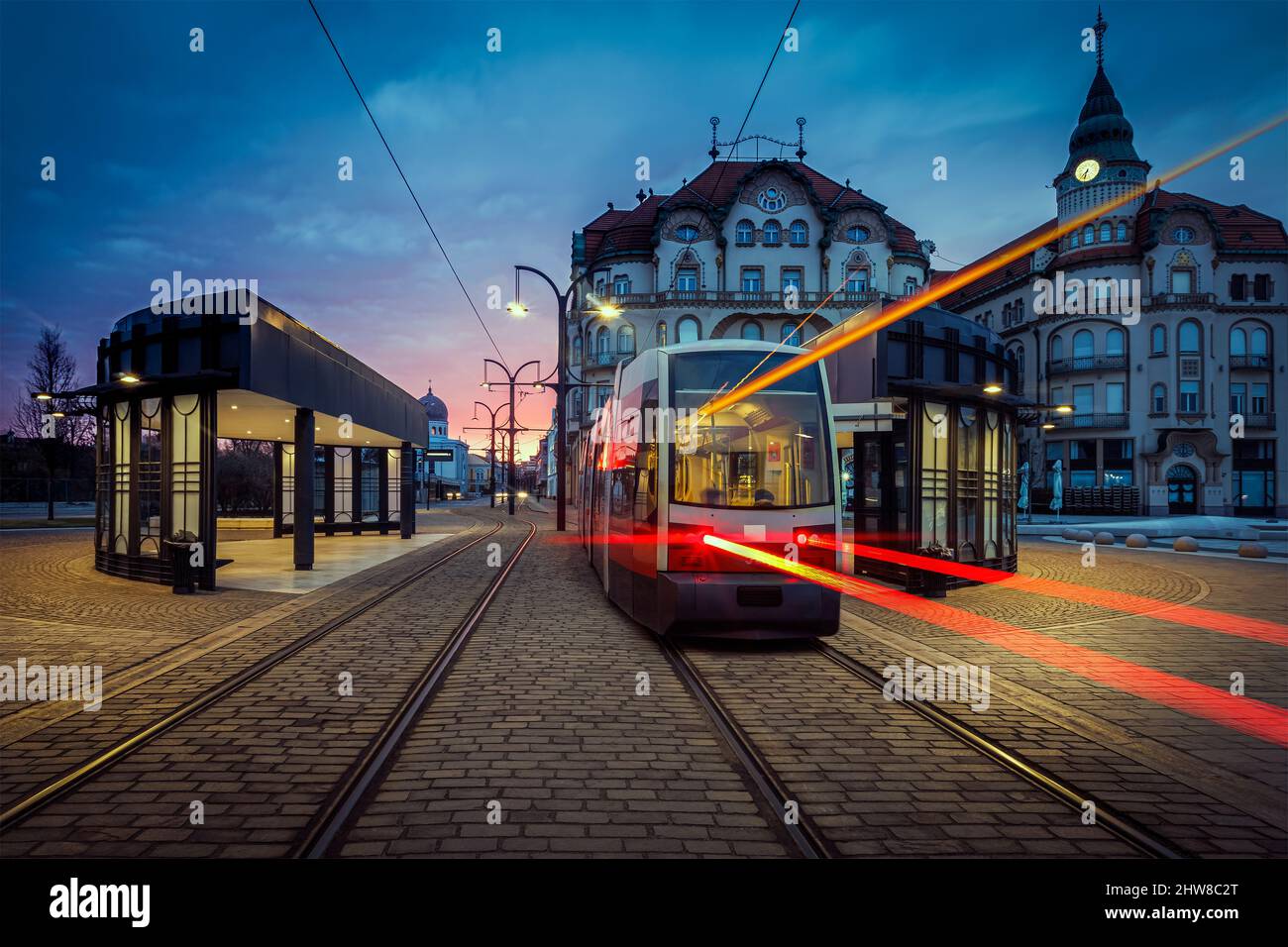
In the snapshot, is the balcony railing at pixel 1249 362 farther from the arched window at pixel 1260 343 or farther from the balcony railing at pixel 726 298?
the balcony railing at pixel 726 298

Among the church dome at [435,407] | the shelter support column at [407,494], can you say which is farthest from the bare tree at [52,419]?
the church dome at [435,407]

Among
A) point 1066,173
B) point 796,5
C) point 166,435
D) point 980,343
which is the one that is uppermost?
point 1066,173

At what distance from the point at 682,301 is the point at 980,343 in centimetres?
3331

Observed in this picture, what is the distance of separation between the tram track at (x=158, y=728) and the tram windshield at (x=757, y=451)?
4300mm

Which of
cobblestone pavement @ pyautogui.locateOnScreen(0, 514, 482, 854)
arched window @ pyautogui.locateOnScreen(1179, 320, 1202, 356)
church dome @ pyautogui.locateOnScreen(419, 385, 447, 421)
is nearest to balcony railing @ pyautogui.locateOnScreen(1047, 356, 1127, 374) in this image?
arched window @ pyautogui.locateOnScreen(1179, 320, 1202, 356)

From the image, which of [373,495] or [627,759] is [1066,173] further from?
[627,759]

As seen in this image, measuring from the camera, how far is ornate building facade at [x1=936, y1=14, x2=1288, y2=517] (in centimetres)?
4253

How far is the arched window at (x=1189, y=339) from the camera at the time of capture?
1681 inches

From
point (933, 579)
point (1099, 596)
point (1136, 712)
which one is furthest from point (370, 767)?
point (1099, 596)

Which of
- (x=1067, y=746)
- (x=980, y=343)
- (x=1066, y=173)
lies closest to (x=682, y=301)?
(x=1066, y=173)

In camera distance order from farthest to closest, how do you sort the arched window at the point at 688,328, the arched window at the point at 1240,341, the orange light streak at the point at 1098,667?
the arched window at the point at 688,328 → the arched window at the point at 1240,341 → the orange light streak at the point at 1098,667

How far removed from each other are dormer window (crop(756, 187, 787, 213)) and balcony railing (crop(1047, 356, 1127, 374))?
20017mm

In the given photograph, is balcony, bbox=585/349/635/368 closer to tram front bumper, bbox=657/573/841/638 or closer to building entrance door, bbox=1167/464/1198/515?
building entrance door, bbox=1167/464/1198/515
